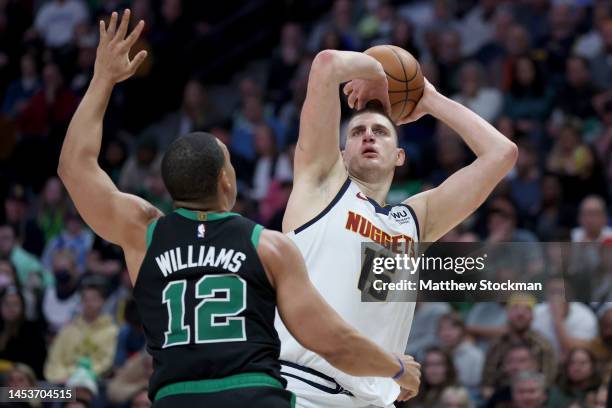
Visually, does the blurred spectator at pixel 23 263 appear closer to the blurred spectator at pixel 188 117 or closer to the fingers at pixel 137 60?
the blurred spectator at pixel 188 117

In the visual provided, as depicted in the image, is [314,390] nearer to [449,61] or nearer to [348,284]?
[348,284]

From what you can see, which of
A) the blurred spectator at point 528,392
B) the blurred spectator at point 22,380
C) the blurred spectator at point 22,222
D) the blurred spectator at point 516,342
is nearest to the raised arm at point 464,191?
the blurred spectator at point 528,392

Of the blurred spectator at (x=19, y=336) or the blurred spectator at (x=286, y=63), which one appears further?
the blurred spectator at (x=286, y=63)

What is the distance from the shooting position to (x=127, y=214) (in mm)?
4438

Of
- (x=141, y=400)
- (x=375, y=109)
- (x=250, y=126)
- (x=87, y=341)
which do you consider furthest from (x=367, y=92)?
(x=250, y=126)

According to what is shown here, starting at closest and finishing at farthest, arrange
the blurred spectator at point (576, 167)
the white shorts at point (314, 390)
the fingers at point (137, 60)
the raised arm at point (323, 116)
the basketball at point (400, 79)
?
1. the fingers at point (137, 60)
2. the white shorts at point (314, 390)
3. the raised arm at point (323, 116)
4. the basketball at point (400, 79)
5. the blurred spectator at point (576, 167)

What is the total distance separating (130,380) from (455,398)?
291 centimetres

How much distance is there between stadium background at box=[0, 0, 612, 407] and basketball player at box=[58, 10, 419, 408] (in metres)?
4.87

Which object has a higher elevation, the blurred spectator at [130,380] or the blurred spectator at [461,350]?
the blurred spectator at [461,350]

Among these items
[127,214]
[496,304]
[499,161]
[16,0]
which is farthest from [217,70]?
[127,214]

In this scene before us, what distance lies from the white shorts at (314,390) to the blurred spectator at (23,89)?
11633mm

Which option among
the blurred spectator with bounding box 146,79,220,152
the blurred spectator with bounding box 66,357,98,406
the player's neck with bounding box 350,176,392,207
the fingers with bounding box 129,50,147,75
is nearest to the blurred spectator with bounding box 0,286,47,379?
the blurred spectator with bounding box 66,357,98,406

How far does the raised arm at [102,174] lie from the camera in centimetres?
444

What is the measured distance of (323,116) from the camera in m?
5.43
